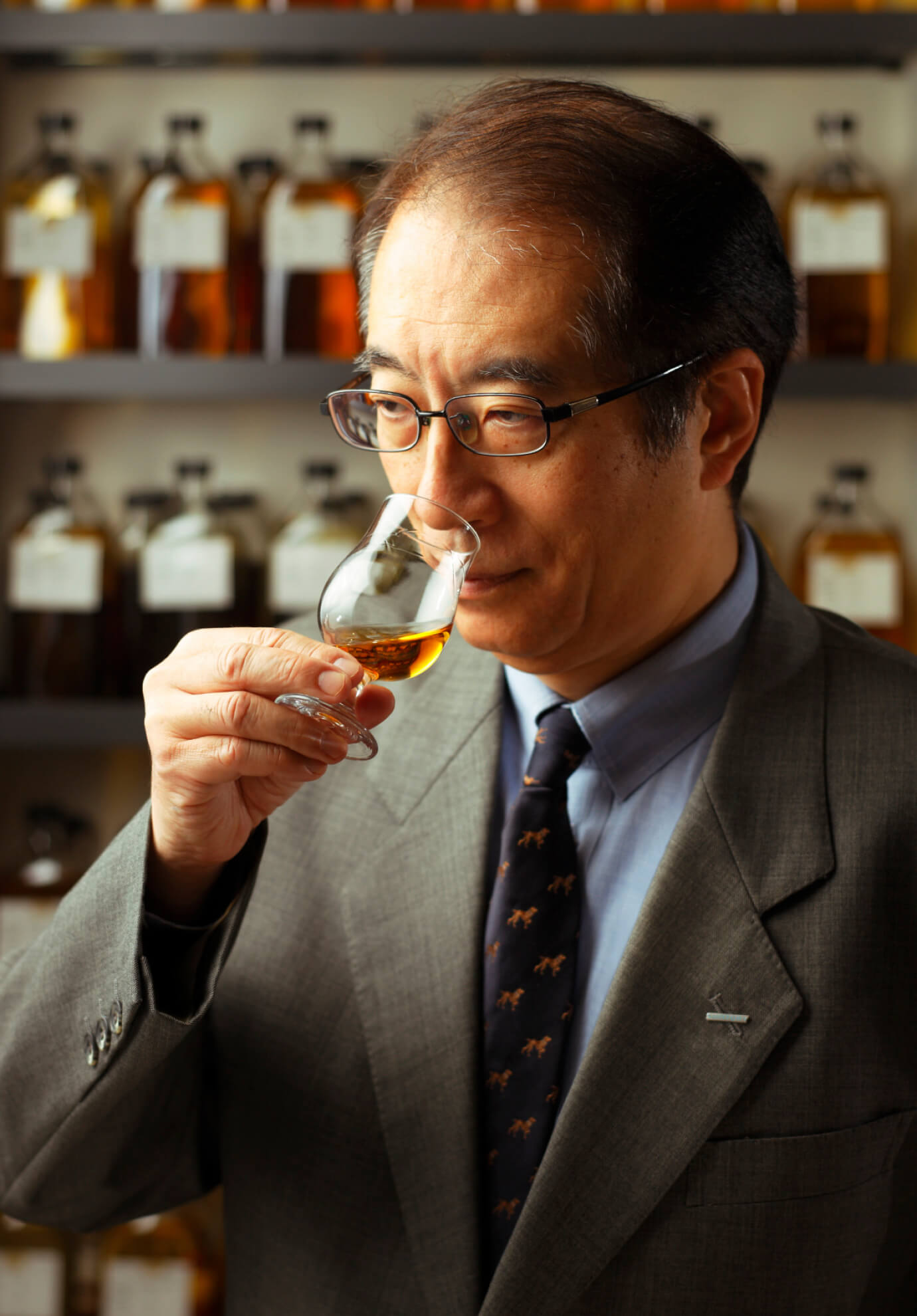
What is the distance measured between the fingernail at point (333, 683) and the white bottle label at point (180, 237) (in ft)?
4.12

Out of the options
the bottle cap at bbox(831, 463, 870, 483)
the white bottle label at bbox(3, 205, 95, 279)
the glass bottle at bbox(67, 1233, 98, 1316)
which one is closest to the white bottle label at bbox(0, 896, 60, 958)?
the glass bottle at bbox(67, 1233, 98, 1316)

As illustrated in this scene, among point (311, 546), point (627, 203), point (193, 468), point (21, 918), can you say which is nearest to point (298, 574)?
point (311, 546)

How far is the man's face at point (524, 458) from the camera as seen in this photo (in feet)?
3.26

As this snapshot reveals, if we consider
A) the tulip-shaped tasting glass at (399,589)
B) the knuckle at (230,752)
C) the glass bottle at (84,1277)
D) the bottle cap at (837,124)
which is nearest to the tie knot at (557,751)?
the tulip-shaped tasting glass at (399,589)

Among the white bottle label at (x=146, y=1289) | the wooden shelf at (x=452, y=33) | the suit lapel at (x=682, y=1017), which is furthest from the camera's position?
the white bottle label at (x=146, y=1289)

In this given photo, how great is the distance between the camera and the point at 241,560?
1.99m

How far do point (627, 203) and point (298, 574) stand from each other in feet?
3.16

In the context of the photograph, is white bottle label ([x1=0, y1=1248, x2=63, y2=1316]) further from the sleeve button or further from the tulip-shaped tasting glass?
the tulip-shaped tasting glass

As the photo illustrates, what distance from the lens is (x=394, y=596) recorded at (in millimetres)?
917

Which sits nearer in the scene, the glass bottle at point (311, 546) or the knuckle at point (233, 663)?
the knuckle at point (233, 663)

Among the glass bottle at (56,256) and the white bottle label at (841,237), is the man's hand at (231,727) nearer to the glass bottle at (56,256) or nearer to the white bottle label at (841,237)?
the glass bottle at (56,256)

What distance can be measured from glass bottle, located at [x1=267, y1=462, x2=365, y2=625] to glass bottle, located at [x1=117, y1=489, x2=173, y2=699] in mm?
212

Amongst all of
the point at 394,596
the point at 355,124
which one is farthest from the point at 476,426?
the point at 355,124

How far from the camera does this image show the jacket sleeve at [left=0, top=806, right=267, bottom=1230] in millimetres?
976
